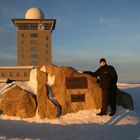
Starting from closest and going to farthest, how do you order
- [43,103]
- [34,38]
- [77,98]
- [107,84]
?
[107,84]
[43,103]
[77,98]
[34,38]

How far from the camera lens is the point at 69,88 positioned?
13219 mm

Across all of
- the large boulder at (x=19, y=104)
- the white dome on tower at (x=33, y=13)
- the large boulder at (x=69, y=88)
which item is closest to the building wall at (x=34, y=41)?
the white dome on tower at (x=33, y=13)

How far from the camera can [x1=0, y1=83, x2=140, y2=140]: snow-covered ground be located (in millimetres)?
8672

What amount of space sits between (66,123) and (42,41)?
235 ft

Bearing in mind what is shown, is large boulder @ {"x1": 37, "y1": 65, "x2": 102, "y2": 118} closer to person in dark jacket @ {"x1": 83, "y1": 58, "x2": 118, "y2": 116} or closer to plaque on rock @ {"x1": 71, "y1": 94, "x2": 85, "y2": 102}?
plaque on rock @ {"x1": 71, "y1": 94, "x2": 85, "y2": 102}

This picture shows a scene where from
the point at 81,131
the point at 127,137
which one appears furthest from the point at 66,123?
the point at 127,137

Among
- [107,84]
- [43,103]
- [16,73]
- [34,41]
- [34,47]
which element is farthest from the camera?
[34,41]

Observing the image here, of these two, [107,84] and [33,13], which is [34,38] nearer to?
[33,13]

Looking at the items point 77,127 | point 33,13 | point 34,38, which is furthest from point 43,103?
point 34,38

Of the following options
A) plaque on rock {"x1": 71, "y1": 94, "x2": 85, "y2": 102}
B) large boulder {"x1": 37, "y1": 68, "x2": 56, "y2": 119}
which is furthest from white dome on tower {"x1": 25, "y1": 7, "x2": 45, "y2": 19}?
plaque on rock {"x1": 71, "y1": 94, "x2": 85, "y2": 102}

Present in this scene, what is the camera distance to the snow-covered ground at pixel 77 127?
28.5 ft

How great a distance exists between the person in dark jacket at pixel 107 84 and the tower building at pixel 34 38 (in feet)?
222

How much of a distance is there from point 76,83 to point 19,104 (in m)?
2.87

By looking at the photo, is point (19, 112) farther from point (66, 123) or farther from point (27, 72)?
point (27, 72)
